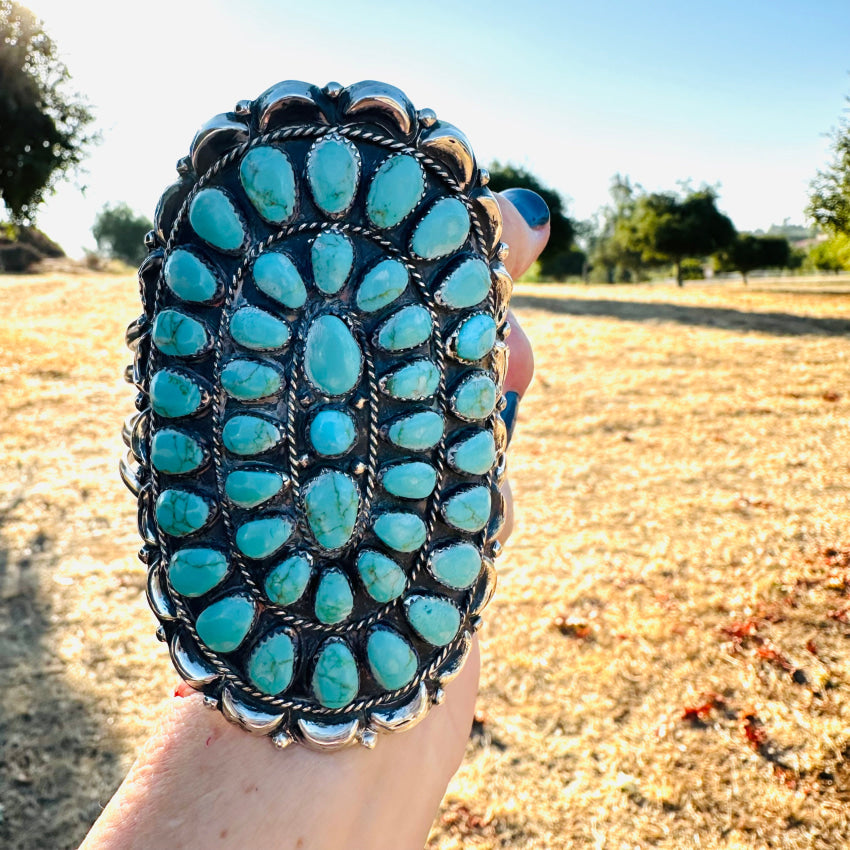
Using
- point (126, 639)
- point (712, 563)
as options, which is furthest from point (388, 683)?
point (712, 563)

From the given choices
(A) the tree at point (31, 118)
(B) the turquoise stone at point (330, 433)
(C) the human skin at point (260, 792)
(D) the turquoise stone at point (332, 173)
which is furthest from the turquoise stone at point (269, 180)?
(A) the tree at point (31, 118)

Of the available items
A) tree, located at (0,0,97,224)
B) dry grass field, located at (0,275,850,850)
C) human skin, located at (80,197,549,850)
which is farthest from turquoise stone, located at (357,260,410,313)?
tree, located at (0,0,97,224)

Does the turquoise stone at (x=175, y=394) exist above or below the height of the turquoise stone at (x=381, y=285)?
below

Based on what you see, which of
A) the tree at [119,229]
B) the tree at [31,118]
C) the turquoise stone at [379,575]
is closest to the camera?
the turquoise stone at [379,575]

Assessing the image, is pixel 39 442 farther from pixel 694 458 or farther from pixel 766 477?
pixel 766 477

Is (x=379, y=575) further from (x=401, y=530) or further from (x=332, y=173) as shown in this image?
(x=332, y=173)

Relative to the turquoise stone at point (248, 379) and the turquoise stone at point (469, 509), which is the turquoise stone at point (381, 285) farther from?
the turquoise stone at point (469, 509)

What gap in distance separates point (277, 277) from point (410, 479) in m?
0.30

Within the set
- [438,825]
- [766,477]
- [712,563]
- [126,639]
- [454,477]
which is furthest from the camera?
[766,477]

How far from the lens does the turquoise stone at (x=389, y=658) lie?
929 mm

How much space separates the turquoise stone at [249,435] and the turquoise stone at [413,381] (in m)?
0.16

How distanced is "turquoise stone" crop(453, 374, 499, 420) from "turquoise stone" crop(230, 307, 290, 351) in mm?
245

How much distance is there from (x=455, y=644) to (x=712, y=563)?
Answer: 2.93 m

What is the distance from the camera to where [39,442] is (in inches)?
204
